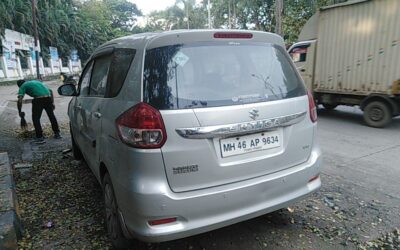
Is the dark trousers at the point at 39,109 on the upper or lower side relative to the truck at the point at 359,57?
lower

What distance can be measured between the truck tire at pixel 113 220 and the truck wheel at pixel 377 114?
22.4 feet

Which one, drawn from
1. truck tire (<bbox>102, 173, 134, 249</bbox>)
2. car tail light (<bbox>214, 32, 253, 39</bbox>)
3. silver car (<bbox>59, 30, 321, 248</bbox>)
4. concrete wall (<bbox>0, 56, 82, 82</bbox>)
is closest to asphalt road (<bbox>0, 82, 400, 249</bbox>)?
truck tire (<bbox>102, 173, 134, 249</bbox>)

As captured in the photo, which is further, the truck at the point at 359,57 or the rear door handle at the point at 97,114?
the truck at the point at 359,57

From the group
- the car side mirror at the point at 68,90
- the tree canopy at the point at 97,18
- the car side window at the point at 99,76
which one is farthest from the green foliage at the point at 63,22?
the car side window at the point at 99,76

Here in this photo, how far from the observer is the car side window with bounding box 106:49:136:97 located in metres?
2.67

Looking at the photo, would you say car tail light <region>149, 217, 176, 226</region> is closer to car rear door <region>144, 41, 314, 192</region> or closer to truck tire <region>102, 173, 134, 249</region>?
car rear door <region>144, 41, 314, 192</region>

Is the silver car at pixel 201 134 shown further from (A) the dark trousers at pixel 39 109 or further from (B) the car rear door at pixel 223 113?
(A) the dark trousers at pixel 39 109

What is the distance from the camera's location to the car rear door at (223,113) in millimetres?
2273

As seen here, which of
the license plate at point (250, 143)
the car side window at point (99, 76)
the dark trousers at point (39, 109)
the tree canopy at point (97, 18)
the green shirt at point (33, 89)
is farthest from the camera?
the tree canopy at point (97, 18)

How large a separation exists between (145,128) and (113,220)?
3.49 feet

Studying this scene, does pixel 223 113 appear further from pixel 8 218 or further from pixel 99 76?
pixel 8 218

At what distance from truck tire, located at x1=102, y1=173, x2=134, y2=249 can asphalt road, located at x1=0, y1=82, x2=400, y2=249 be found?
25cm

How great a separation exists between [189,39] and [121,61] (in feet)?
2.37

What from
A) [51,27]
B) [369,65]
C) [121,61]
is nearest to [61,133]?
[121,61]
